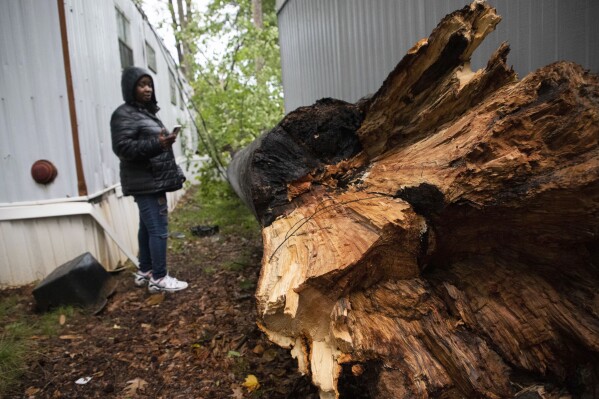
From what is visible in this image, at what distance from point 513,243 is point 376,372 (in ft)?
2.59

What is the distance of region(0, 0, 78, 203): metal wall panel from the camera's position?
13.1 ft

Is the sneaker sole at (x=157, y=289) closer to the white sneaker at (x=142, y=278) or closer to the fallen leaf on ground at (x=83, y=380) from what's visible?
the white sneaker at (x=142, y=278)

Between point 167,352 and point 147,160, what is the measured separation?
1.84m

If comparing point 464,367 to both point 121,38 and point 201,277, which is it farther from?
point 121,38

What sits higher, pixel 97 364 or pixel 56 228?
pixel 56 228

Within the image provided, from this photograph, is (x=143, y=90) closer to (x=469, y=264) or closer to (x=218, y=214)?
(x=469, y=264)

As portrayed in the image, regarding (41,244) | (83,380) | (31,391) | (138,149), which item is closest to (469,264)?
(83,380)

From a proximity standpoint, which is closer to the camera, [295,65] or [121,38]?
[121,38]

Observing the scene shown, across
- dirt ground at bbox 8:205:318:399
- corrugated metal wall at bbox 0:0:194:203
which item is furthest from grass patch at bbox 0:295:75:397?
corrugated metal wall at bbox 0:0:194:203

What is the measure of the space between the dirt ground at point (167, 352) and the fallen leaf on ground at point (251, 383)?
0.07 feet

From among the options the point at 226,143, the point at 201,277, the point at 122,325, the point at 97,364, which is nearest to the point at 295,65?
the point at 226,143

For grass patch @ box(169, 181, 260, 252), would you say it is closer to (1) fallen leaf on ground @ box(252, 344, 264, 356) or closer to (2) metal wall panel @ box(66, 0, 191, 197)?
(2) metal wall panel @ box(66, 0, 191, 197)

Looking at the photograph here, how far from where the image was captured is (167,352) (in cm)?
298

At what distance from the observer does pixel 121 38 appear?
21.3ft
